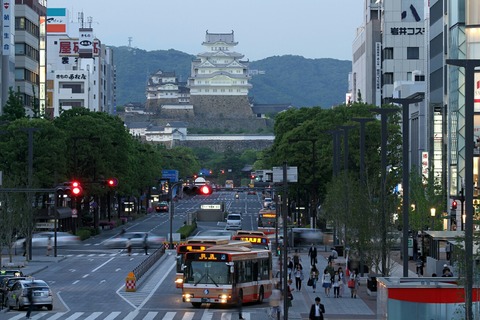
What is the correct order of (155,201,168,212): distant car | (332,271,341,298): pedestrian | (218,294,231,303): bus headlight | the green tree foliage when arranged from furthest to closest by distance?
(155,201,168,212): distant car < the green tree foliage < (332,271,341,298): pedestrian < (218,294,231,303): bus headlight

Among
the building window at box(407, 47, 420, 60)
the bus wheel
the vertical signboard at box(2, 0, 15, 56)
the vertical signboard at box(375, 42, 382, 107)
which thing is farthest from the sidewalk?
the vertical signboard at box(375, 42, 382, 107)

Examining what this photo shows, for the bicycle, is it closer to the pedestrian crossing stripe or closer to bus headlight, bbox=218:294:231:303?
the pedestrian crossing stripe

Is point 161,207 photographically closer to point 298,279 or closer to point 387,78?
point 387,78

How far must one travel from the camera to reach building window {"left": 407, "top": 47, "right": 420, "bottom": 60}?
14275cm

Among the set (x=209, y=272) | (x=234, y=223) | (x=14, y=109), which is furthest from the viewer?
(x=234, y=223)

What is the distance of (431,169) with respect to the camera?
86188 millimetres

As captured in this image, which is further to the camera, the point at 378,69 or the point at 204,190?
the point at 378,69

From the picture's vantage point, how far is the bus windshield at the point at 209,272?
48656 mm

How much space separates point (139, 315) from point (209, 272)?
132 inches

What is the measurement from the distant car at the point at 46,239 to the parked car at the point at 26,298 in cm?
3591

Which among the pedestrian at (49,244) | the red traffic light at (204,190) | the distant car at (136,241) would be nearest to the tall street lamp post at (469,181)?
the red traffic light at (204,190)

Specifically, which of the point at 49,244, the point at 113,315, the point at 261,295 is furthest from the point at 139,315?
the point at 49,244

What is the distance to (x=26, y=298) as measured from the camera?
4925 centimetres

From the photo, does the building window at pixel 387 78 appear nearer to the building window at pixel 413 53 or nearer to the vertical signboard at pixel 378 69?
the vertical signboard at pixel 378 69
